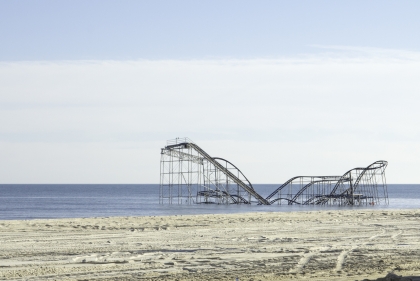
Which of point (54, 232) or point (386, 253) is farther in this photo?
point (54, 232)

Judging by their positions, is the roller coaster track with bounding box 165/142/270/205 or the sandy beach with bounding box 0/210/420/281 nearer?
the sandy beach with bounding box 0/210/420/281

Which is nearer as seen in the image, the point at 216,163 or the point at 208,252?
the point at 208,252

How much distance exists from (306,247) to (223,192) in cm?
4978

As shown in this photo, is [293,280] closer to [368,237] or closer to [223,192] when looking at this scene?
[368,237]

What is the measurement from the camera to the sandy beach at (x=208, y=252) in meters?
13.3

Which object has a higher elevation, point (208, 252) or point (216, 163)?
point (216, 163)

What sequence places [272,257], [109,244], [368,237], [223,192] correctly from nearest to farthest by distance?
1. [272,257]
2. [109,244]
3. [368,237]
4. [223,192]

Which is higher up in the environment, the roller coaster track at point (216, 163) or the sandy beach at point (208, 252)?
the roller coaster track at point (216, 163)

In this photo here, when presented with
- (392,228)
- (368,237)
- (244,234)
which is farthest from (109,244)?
(392,228)

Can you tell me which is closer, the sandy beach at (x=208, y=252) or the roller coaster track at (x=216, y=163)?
the sandy beach at (x=208, y=252)

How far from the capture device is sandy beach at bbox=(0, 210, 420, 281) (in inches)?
524

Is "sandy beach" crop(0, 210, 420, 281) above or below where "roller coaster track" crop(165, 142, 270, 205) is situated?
below

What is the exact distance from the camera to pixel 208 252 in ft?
55.0

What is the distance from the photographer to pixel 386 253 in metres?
16.6
